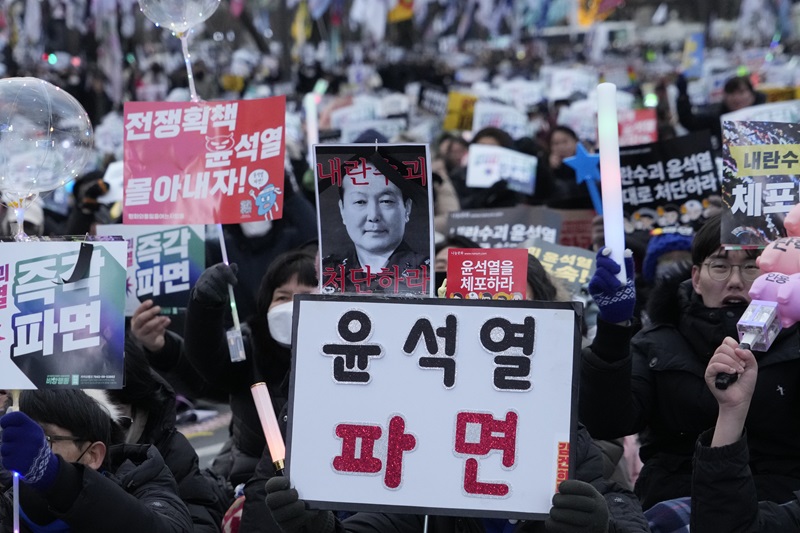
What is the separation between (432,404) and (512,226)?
4.43 metres

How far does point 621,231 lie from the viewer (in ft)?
11.3

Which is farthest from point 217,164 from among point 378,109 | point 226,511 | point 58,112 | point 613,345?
point 378,109

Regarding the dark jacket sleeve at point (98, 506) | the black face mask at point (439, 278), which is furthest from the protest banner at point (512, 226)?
the dark jacket sleeve at point (98, 506)

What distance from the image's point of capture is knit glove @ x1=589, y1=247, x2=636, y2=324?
360 cm

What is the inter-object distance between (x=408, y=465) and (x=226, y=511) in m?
1.59

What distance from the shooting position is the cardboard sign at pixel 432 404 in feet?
10.1

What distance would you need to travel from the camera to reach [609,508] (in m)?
3.29

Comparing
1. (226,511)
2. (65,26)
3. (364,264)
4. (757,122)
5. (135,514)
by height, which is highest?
(65,26)

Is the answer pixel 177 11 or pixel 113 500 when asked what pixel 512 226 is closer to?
pixel 177 11

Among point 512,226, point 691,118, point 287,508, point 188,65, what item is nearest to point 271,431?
point 287,508

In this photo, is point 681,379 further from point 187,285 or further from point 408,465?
point 187,285

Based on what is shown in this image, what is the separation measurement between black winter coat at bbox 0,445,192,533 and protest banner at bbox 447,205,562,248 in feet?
12.7

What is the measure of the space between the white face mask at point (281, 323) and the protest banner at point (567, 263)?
1.61 meters

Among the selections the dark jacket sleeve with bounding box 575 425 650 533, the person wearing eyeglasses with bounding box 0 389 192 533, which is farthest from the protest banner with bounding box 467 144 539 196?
the dark jacket sleeve with bounding box 575 425 650 533
